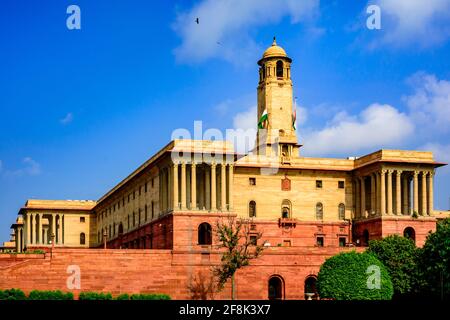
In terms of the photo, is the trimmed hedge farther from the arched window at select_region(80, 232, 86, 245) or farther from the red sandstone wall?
the arched window at select_region(80, 232, 86, 245)

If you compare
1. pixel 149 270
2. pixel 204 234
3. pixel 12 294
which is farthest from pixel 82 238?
pixel 12 294

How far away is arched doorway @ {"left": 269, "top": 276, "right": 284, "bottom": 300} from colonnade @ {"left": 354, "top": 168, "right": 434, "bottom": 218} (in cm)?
1451

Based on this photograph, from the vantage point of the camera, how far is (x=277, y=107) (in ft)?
352

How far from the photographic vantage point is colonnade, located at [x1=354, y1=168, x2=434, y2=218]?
91500 millimetres

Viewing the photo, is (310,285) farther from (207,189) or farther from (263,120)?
(263,120)

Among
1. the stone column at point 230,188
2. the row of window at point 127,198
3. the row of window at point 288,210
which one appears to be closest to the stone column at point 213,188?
the stone column at point 230,188

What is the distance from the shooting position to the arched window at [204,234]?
85.2 meters

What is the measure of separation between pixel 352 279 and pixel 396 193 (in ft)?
70.2

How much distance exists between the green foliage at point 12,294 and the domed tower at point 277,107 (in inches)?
1758

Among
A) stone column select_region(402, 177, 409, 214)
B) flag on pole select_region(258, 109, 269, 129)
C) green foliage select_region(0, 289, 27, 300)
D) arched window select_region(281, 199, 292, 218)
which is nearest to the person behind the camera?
green foliage select_region(0, 289, 27, 300)

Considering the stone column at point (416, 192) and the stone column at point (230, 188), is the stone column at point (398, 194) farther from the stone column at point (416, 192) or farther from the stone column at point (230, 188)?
the stone column at point (230, 188)

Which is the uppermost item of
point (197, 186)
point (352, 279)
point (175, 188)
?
point (197, 186)

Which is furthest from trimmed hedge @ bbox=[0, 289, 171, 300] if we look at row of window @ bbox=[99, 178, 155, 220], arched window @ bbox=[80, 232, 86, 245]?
arched window @ bbox=[80, 232, 86, 245]
